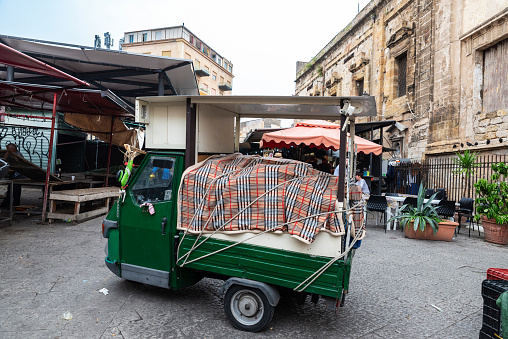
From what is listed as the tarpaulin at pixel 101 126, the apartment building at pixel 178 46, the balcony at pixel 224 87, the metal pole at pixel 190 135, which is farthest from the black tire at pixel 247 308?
the balcony at pixel 224 87

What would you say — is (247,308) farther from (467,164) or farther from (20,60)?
(467,164)

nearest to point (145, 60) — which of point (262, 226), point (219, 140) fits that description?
point (219, 140)

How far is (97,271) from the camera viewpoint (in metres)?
4.85

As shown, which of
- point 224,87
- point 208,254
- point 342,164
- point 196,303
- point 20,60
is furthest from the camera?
point 224,87

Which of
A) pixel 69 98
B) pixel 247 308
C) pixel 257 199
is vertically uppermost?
pixel 69 98

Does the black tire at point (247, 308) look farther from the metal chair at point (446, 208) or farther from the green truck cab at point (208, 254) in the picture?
the metal chair at point (446, 208)

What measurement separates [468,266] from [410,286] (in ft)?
6.05

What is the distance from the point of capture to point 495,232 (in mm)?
7773

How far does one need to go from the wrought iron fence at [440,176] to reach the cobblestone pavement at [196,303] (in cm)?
494

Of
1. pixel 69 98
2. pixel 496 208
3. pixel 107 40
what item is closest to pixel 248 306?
pixel 496 208

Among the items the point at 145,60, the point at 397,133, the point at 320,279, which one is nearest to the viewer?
the point at 320,279

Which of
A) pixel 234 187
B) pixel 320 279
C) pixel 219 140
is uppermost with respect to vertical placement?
pixel 219 140

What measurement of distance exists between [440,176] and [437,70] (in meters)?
3.85

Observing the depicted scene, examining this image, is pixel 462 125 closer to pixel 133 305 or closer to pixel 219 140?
pixel 219 140
